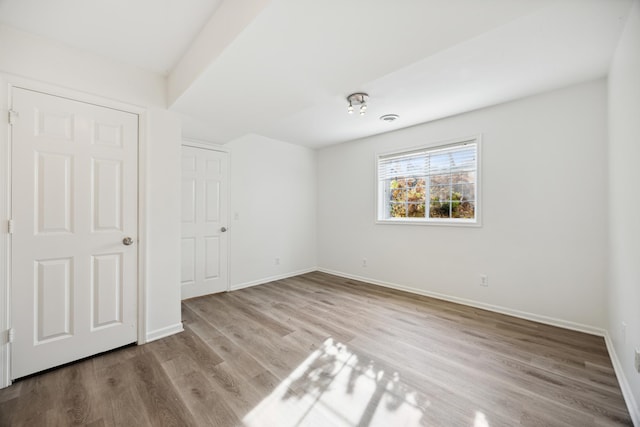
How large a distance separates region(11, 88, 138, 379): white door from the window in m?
3.38

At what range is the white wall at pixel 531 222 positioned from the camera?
249cm

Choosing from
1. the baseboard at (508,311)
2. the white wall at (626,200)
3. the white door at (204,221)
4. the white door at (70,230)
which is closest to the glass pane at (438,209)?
the baseboard at (508,311)

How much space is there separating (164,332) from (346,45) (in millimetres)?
2877

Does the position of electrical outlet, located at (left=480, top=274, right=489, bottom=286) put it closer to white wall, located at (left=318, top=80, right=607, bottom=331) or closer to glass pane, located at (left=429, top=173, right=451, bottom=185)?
white wall, located at (left=318, top=80, right=607, bottom=331)

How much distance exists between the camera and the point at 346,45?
1.53 meters

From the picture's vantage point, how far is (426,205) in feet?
12.2

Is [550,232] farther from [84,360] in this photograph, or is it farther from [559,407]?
[84,360]

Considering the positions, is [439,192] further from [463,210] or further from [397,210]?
[397,210]

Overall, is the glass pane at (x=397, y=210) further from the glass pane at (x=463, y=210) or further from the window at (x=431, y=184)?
the glass pane at (x=463, y=210)

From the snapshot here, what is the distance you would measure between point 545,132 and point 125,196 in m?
4.20

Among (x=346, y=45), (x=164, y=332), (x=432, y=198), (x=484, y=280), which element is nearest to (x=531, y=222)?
(x=484, y=280)

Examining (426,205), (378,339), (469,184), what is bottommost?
(378,339)

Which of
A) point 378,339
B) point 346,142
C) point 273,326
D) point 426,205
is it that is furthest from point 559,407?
point 346,142

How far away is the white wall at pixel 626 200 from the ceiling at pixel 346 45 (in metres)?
0.24
